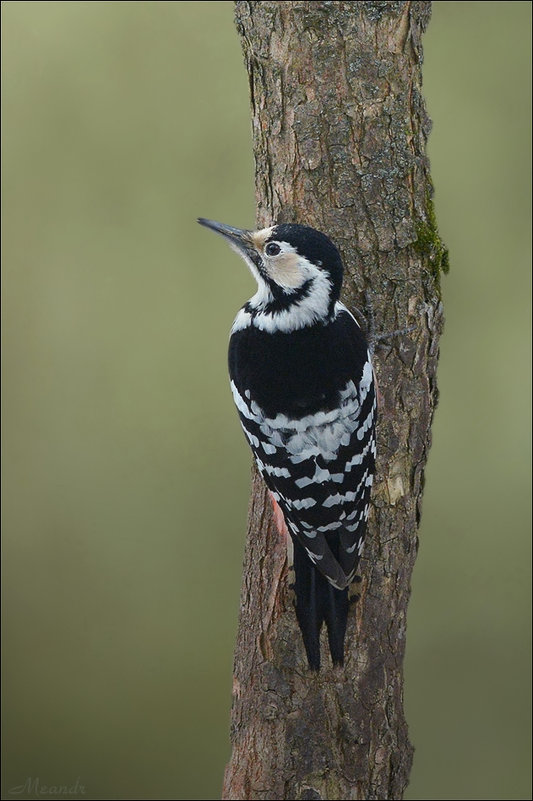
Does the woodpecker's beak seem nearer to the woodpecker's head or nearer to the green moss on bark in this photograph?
the woodpecker's head

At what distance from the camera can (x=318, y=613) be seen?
217cm

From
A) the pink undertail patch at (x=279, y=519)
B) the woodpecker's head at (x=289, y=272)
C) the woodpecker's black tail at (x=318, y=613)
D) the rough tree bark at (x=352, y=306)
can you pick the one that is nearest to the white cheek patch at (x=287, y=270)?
the woodpecker's head at (x=289, y=272)

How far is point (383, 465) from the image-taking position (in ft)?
7.34

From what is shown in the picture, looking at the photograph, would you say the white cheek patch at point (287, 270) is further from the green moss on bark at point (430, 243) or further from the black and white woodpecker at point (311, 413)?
the green moss on bark at point (430, 243)

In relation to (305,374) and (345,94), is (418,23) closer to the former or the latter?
(345,94)

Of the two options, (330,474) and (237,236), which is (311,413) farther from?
(237,236)

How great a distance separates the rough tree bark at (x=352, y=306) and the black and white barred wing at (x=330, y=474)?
101 millimetres

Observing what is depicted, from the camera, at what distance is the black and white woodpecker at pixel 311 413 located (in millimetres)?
2123

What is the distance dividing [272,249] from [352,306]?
23cm

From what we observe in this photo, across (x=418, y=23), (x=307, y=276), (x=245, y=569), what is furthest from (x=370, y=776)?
(x=418, y=23)

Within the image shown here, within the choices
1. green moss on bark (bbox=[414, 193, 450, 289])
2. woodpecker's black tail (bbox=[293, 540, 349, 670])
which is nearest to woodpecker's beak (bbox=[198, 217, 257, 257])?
green moss on bark (bbox=[414, 193, 450, 289])

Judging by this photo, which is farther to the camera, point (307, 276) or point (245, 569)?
point (245, 569)

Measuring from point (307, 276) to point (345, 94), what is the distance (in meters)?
0.41

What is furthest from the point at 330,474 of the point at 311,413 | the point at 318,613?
the point at 318,613
